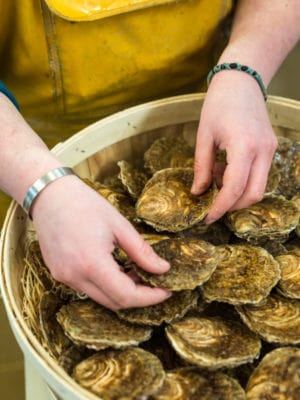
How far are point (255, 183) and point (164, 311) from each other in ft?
0.98

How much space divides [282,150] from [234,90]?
0.24 m

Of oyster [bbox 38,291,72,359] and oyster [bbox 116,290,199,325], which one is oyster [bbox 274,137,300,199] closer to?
oyster [bbox 116,290,199,325]

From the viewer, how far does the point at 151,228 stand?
3.57 feet

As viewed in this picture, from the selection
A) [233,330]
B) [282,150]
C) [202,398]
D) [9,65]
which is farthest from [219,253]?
[9,65]

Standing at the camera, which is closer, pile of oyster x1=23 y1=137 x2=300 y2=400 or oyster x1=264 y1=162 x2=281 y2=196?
pile of oyster x1=23 y1=137 x2=300 y2=400

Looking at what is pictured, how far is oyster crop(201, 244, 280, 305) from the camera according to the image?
92 cm

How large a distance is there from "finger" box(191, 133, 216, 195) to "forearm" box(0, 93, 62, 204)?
281 millimetres

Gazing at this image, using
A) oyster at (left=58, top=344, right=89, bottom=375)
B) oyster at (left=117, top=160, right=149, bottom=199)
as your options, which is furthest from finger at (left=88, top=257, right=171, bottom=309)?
oyster at (left=117, top=160, right=149, bottom=199)

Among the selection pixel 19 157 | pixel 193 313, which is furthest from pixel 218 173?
pixel 19 157

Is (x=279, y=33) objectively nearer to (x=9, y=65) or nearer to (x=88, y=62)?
(x=88, y=62)

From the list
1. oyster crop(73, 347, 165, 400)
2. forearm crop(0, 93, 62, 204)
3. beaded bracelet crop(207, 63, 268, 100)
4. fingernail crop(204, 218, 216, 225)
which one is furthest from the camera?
beaded bracelet crop(207, 63, 268, 100)

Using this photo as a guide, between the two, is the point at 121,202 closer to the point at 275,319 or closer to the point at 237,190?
the point at 237,190

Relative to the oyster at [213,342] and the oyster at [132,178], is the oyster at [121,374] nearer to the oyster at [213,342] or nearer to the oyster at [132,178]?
the oyster at [213,342]

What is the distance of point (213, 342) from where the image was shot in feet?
2.91
